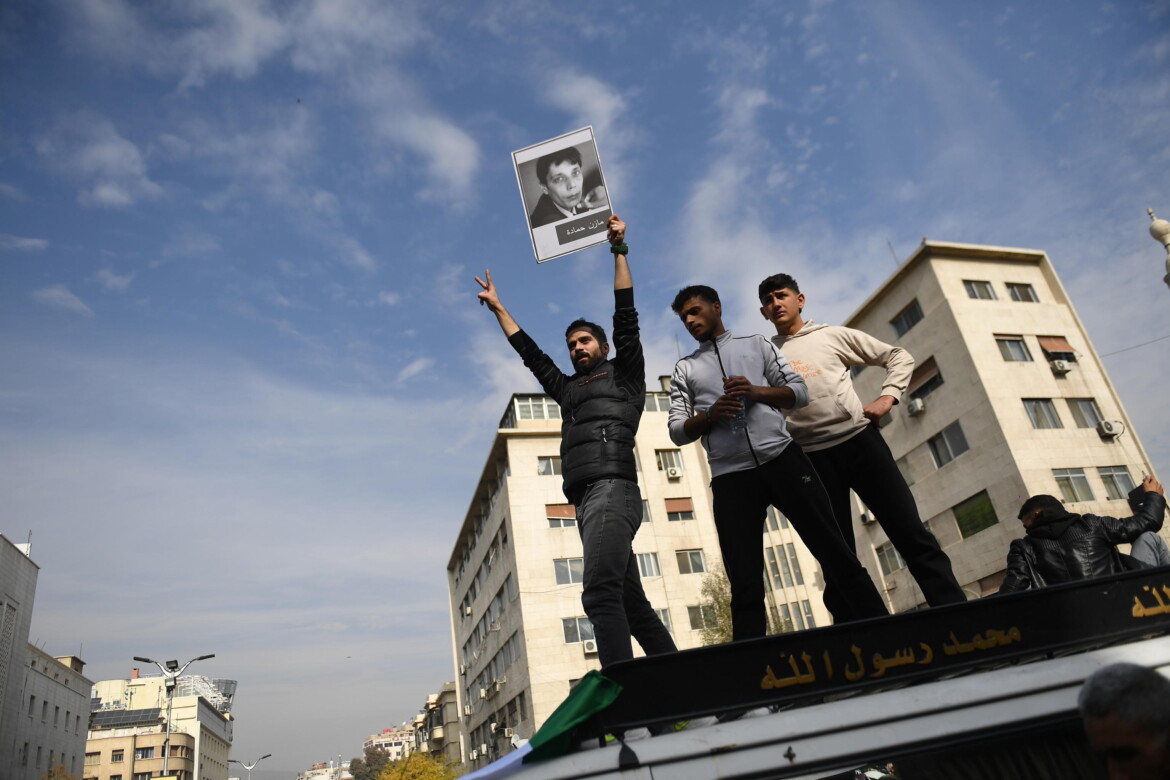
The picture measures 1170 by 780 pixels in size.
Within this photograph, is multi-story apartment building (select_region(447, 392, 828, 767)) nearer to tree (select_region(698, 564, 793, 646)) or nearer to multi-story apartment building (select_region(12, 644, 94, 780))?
tree (select_region(698, 564, 793, 646))

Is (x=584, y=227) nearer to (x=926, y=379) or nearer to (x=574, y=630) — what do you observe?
(x=926, y=379)

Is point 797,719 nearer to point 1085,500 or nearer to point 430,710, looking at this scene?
point 1085,500

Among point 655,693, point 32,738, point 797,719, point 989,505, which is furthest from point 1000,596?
point 32,738

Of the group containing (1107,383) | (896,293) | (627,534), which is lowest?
(627,534)

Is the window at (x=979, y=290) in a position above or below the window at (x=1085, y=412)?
above

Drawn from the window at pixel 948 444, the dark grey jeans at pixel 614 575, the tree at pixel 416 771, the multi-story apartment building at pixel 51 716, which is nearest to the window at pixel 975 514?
the window at pixel 948 444

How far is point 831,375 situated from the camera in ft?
14.6

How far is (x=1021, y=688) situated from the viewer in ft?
6.87

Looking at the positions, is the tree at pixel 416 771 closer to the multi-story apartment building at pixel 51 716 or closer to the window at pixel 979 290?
the multi-story apartment building at pixel 51 716

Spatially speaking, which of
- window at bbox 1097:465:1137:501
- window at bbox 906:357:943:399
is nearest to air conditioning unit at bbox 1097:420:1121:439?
window at bbox 1097:465:1137:501

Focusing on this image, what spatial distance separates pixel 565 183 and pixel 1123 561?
173 inches

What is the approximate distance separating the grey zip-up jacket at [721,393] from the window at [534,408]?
129ft

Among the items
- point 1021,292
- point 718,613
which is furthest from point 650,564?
point 1021,292

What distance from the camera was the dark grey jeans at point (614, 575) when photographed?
3.48 m
